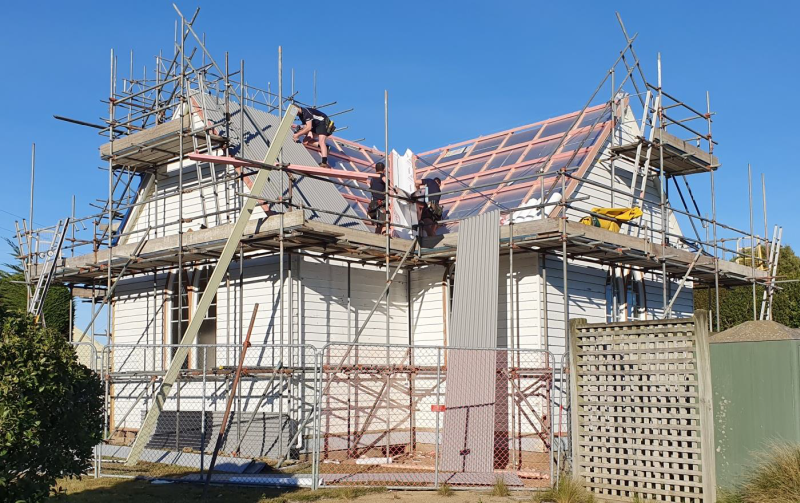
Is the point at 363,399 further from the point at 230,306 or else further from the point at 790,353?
the point at 790,353

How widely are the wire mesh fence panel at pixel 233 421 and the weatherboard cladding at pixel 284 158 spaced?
3268mm

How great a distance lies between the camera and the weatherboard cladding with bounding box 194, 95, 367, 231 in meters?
18.1

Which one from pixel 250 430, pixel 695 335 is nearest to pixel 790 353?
pixel 695 335

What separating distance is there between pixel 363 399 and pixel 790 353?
8.76m

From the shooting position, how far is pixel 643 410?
1102cm

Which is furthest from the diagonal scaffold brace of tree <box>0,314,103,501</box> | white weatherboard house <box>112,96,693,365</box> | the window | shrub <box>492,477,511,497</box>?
the window

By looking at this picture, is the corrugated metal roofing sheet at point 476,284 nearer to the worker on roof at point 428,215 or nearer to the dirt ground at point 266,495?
the worker on roof at point 428,215

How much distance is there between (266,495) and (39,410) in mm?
3803

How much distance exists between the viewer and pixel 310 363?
54.4ft

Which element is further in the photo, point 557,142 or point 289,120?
point 557,142

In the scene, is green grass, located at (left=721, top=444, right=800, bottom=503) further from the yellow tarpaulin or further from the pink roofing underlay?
the pink roofing underlay

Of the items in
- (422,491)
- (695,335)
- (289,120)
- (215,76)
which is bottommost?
(422,491)

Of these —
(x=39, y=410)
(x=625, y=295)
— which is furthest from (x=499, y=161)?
(x=39, y=410)

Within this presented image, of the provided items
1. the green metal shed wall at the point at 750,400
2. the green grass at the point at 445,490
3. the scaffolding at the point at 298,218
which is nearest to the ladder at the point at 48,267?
the scaffolding at the point at 298,218
